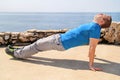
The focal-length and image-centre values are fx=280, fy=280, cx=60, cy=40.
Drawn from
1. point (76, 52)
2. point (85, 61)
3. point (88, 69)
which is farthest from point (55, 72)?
point (76, 52)

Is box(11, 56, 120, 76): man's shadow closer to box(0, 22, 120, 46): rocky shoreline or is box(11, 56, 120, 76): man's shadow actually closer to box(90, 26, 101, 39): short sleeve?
box(90, 26, 101, 39): short sleeve

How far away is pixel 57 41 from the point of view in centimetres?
538

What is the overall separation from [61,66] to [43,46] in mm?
561

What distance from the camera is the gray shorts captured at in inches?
213

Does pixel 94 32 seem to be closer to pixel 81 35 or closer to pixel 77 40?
pixel 81 35

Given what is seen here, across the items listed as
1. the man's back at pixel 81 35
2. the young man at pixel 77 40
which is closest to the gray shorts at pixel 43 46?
the young man at pixel 77 40

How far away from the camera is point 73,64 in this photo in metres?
5.46

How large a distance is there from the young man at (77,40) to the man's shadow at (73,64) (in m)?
0.19

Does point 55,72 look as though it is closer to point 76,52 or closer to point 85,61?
point 85,61

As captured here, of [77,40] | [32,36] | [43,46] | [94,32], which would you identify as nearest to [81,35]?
[77,40]

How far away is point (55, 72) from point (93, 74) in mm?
661

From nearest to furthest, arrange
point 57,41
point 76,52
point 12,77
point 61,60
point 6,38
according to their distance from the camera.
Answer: point 12,77 < point 57,41 < point 61,60 < point 76,52 < point 6,38

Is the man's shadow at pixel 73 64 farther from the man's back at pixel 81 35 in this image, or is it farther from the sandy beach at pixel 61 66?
the man's back at pixel 81 35

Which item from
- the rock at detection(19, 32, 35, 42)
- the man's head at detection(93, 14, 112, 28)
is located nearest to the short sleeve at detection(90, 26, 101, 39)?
the man's head at detection(93, 14, 112, 28)
